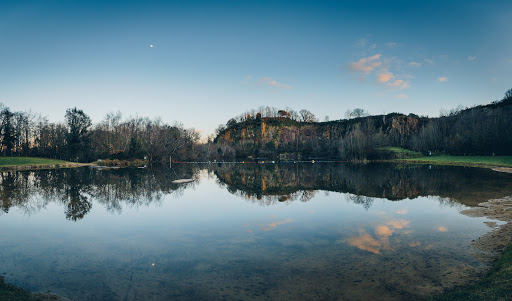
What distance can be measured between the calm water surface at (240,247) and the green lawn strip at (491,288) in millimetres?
476

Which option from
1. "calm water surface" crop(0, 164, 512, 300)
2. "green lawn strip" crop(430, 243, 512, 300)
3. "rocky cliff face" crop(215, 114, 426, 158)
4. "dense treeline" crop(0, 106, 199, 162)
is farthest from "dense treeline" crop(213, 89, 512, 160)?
"green lawn strip" crop(430, 243, 512, 300)

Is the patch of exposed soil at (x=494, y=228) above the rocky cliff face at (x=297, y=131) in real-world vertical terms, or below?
below

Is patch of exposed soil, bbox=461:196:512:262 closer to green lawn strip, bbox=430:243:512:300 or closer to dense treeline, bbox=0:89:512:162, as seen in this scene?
green lawn strip, bbox=430:243:512:300

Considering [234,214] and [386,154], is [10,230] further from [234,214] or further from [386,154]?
[386,154]

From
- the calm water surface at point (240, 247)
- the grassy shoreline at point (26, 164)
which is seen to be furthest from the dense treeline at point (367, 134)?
the calm water surface at point (240, 247)

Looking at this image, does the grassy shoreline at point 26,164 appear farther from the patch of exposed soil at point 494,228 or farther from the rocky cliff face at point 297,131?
the rocky cliff face at point 297,131

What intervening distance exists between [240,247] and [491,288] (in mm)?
6557

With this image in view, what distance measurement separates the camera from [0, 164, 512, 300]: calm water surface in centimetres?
655

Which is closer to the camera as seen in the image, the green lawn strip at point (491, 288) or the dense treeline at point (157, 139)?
the green lawn strip at point (491, 288)

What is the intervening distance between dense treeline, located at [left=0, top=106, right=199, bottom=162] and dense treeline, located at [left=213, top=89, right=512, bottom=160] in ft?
69.8

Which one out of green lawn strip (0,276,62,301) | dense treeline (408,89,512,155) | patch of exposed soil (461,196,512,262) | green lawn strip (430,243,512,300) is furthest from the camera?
dense treeline (408,89,512,155)

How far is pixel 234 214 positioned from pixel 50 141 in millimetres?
80184

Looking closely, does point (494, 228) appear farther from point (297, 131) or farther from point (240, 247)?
point (297, 131)

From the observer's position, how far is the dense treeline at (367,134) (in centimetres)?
6384
